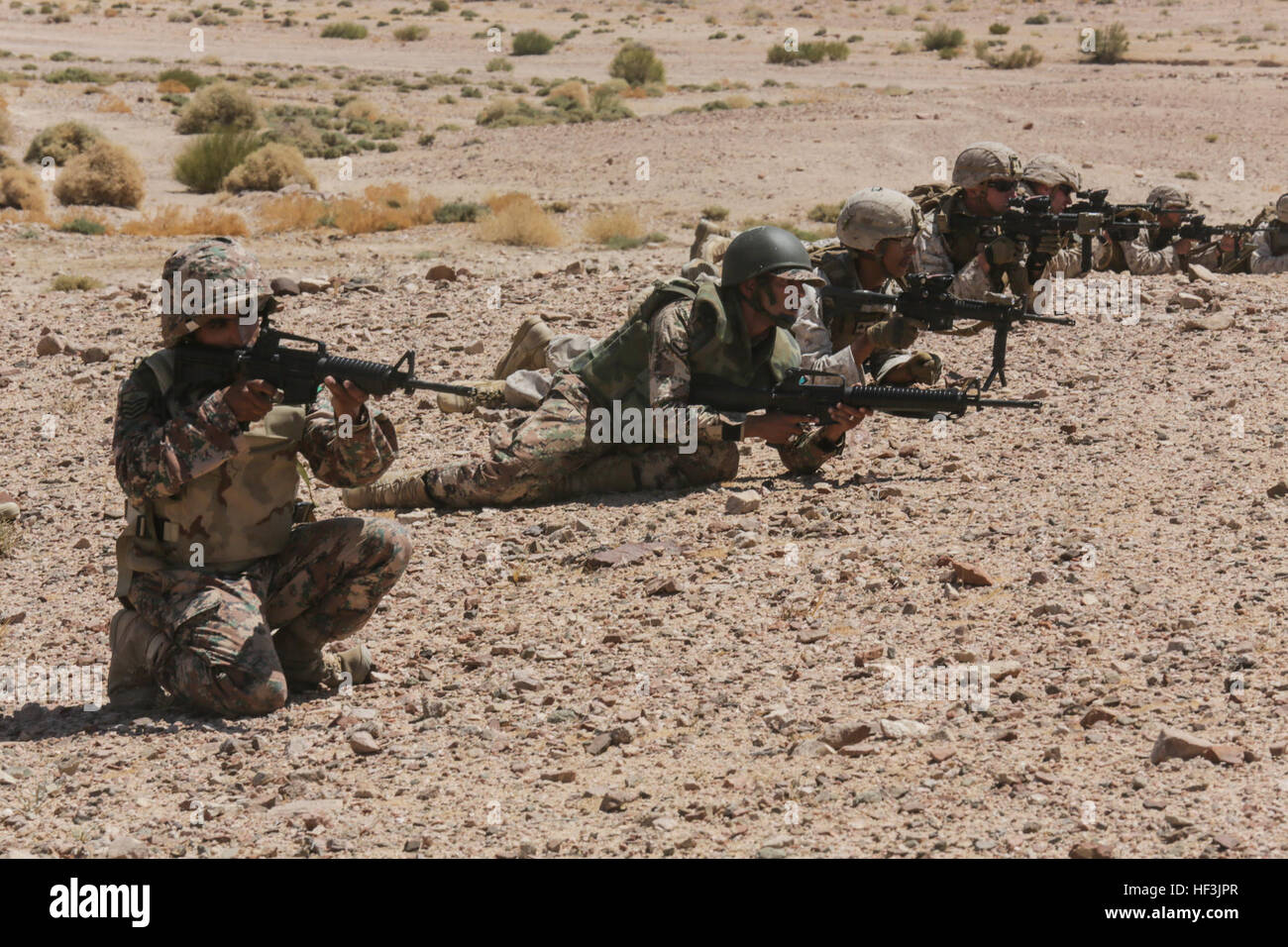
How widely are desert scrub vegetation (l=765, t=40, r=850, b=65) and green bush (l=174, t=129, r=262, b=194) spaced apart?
1945 centimetres

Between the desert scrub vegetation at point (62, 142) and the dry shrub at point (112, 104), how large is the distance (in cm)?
416

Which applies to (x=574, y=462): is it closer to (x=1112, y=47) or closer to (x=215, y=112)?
(x=215, y=112)

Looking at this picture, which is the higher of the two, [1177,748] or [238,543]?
[238,543]

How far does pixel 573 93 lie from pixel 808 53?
29.6 ft

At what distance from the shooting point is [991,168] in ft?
29.5

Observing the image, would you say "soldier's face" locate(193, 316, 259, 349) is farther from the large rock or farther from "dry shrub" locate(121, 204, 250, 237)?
"dry shrub" locate(121, 204, 250, 237)

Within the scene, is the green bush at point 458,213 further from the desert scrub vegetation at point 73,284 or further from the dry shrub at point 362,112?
the dry shrub at point 362,112

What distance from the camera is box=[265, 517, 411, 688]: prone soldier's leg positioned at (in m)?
4.88

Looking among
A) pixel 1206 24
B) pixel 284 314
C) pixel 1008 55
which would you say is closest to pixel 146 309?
pixel 284 314

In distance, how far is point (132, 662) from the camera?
15.8 ft

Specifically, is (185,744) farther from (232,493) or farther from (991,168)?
(991,168)
